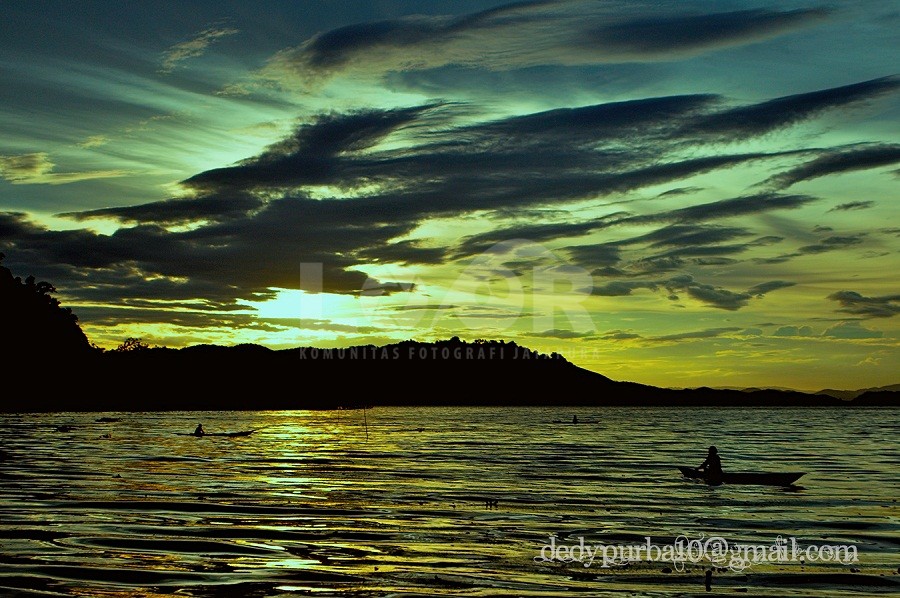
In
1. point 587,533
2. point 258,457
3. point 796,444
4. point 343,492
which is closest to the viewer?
point 587,533

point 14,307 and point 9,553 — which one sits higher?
point 14,307

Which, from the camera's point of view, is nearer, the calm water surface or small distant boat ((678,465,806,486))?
the calm water surface

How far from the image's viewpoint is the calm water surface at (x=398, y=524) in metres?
23.0

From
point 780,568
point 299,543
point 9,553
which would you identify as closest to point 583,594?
point 780,568

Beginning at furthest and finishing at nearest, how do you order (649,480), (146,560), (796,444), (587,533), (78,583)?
(796,444)
(649,480)
(587,533)
(146,560)
(78,583)

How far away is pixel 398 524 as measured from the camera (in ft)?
106

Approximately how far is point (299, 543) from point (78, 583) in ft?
25.7

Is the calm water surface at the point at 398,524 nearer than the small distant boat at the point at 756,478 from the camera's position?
Yes

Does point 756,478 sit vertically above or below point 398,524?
below

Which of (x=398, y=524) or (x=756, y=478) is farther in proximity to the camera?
(x=756, y=478)

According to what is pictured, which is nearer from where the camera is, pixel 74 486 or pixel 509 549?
Answer: pixel 509 549

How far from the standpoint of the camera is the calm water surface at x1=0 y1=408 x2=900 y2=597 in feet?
75.4

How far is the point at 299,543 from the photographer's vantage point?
28.2 m

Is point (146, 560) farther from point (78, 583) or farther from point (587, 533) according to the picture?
point (587, 533)
